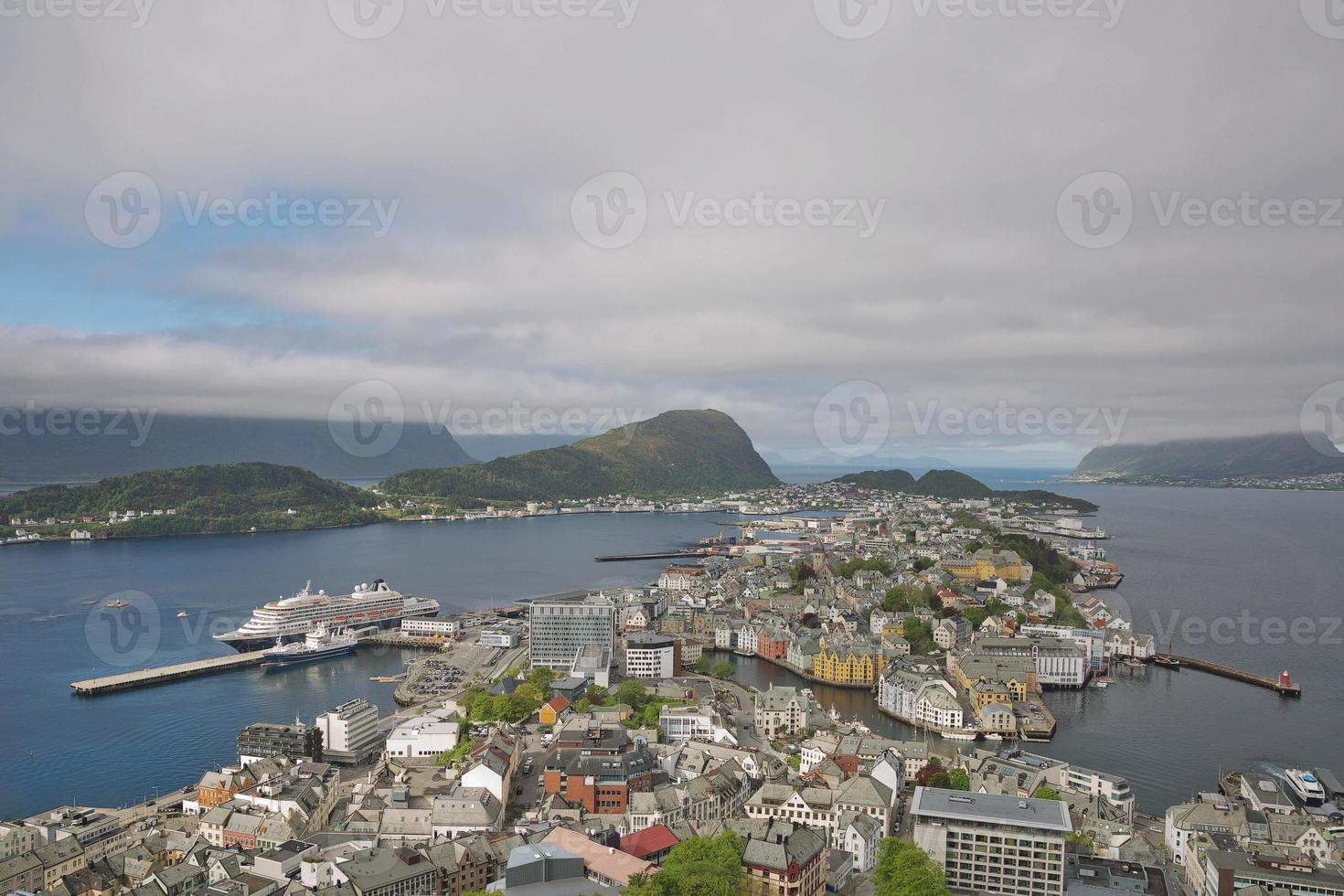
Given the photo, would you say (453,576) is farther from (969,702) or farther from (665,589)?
(969,702)

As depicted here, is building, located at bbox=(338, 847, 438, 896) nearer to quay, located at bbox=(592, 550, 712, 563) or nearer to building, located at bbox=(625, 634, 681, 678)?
building, located at bbox=(625, 634, 681, 678)

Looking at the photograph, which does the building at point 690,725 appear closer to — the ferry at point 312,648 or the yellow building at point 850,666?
the yellow building at point 850,666

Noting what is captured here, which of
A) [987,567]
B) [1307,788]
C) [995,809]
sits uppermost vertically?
[995,809]

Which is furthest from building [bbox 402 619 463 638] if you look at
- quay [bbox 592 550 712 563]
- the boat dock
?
quay [bbox 592 550 712 563]

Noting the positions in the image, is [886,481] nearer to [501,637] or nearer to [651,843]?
[501,637]

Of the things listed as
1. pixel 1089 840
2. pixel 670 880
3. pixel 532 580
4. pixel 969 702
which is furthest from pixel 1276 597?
pixel 670 880

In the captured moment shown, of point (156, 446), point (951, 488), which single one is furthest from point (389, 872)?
point (156, 446)
